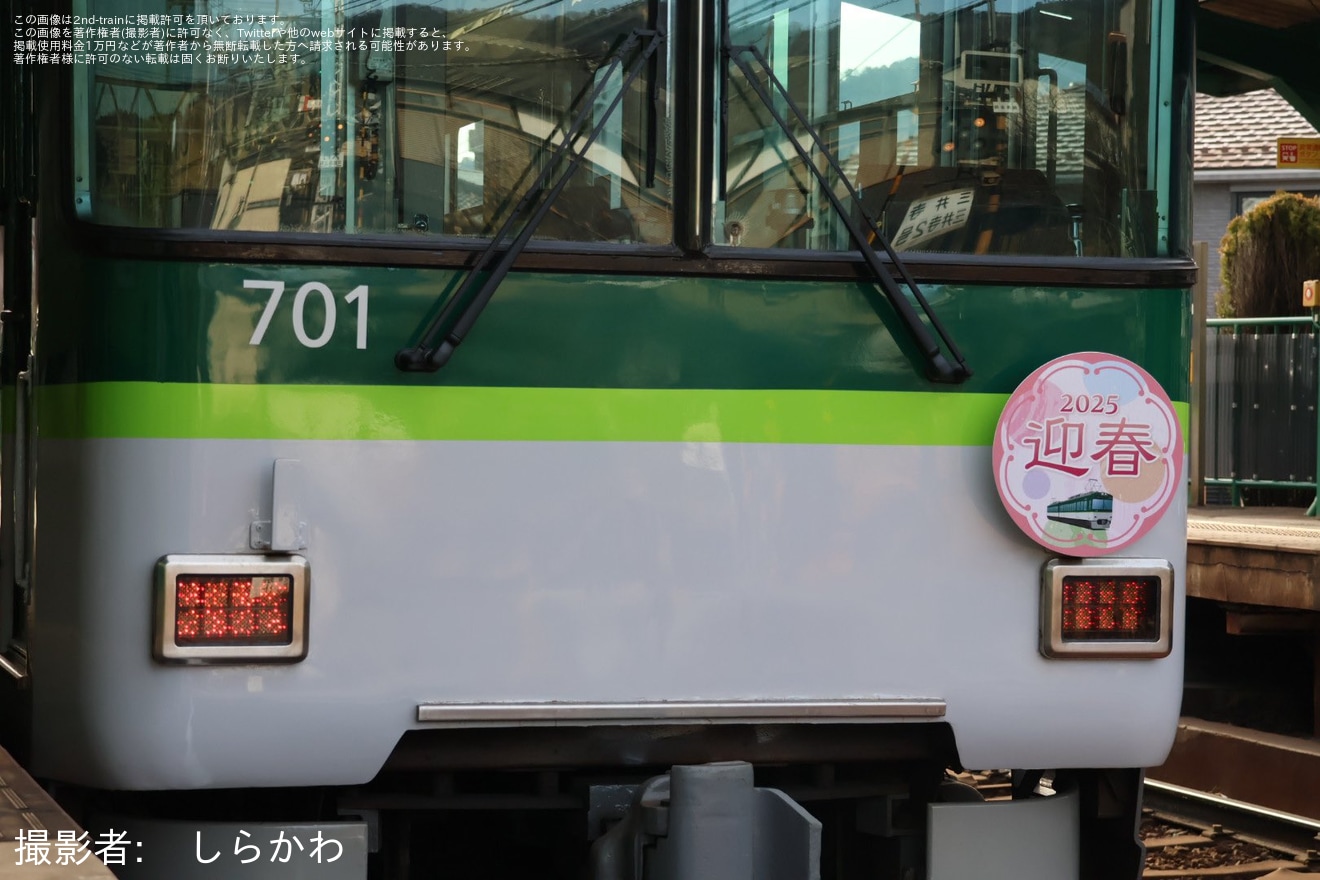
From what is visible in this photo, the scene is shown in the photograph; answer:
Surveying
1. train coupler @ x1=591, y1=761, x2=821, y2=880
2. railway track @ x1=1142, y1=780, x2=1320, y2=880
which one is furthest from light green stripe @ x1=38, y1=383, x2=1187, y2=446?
railway track @ x1=1142, y1=780, x2=1320, y2=880

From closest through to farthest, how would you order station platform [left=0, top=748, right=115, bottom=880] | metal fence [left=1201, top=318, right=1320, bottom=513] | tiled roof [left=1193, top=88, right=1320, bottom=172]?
1. station platform [left=0, top=748, right=115, bottom=880]
2. metal fence [left=1201, top=318, right=1320, bottom=513]
3. tiled roof [left=1193, top=88, right=1320, bottom=172]

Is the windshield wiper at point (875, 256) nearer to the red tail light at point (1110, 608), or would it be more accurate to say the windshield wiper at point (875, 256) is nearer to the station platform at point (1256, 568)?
the red tail light at point (1110, 608)

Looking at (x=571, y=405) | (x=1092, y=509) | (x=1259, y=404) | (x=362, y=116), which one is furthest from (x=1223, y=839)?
(x=1259, y=404)

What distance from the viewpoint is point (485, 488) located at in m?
3.65

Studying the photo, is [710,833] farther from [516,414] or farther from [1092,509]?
[1092,509]

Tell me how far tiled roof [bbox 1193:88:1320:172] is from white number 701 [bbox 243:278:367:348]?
857 inches

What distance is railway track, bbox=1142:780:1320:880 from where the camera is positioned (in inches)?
244

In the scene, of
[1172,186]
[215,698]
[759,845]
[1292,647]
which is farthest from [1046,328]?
[1292,647]

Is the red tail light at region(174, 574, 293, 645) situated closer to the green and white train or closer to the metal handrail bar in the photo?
the green and white train

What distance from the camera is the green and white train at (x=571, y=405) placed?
3.54m

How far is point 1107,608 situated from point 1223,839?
3.12 m

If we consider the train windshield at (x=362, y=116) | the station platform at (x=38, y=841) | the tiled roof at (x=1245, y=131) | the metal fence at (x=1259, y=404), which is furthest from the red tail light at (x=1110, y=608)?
the tiled roof at (x=1245, y=131)

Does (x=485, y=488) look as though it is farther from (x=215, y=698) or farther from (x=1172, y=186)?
(x=1172, y=186)

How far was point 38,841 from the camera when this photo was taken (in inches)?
132
